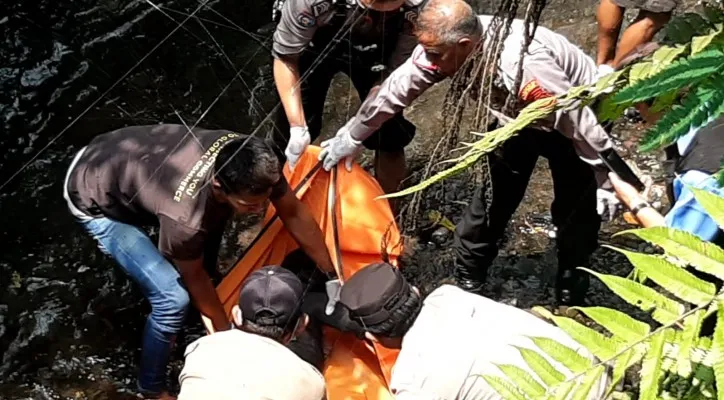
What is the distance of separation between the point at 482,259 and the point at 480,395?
4.63ft

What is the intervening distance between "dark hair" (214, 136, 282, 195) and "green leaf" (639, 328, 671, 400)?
1.81 meters

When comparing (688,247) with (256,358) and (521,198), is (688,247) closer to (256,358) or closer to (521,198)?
(256,358)

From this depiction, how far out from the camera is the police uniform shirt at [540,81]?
290cm

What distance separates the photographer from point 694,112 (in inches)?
49.6

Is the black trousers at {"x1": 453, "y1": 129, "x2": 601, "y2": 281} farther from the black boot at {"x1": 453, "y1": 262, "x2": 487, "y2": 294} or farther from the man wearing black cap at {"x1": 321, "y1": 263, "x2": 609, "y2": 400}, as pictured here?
the man wearing black cap at {"x1": 321, "y1": 263, "x2": 609, "y2": 400}

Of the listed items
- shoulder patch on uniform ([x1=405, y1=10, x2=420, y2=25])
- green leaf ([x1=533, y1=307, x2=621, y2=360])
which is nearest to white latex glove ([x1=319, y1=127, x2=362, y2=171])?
shoulder patch on uniform ([x1=405, y1=10, x2=420, y2=25])

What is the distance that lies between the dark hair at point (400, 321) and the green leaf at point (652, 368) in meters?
1.64

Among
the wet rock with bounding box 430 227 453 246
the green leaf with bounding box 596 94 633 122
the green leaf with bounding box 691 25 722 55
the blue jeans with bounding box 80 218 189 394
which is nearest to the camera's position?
the green leaf with bounding box 691 25 722 55

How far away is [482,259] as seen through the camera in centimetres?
395

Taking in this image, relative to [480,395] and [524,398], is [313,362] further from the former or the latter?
[524,398]

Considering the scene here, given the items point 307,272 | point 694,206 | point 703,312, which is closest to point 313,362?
point 307,272

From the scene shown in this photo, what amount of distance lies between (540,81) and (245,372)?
1.28 metres

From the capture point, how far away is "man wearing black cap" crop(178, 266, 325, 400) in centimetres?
250

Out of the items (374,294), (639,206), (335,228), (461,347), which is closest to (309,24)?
(335,228)
